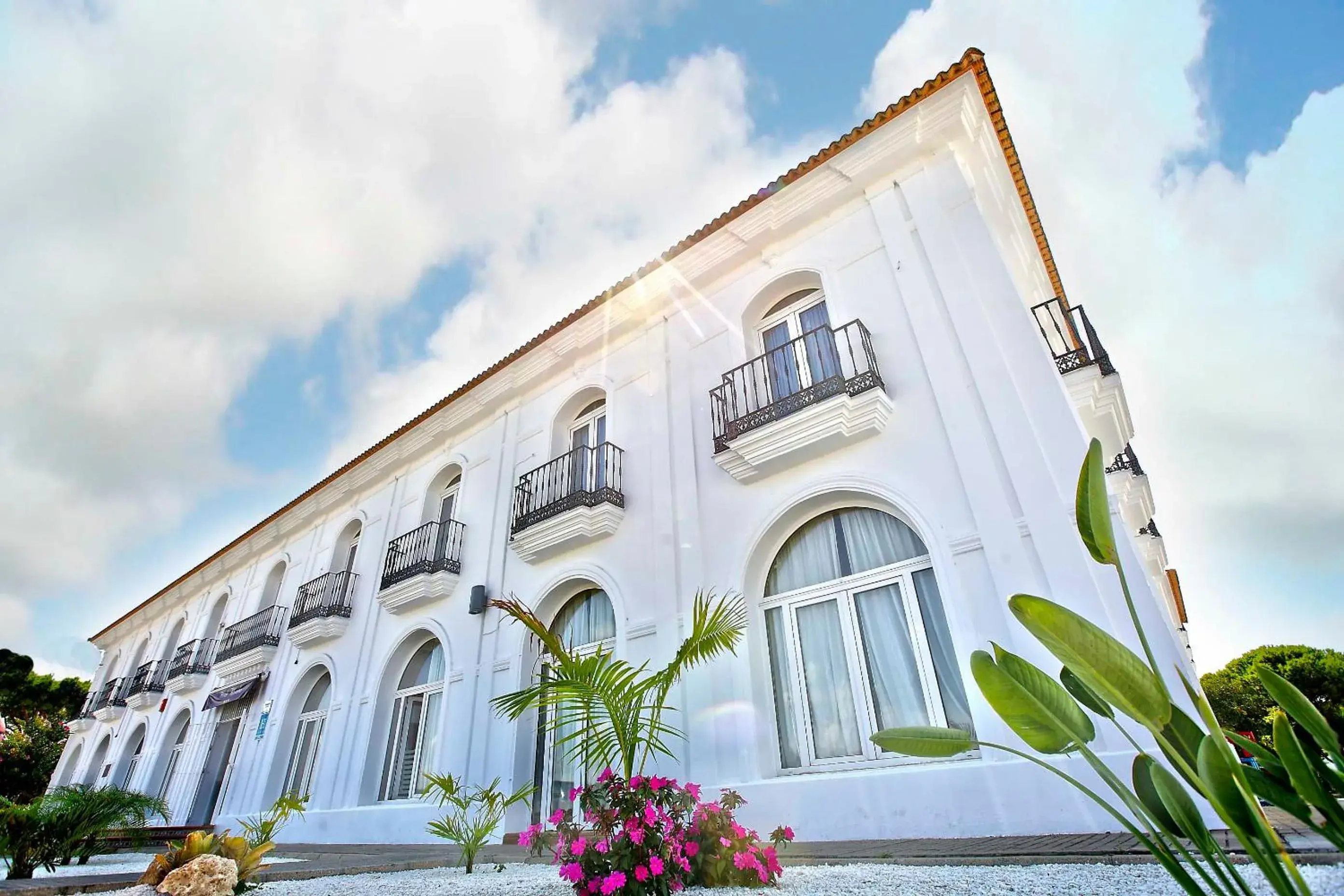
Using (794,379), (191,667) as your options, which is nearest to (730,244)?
(794,379)

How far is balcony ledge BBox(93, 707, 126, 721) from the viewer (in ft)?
56.2

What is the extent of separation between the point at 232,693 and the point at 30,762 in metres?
14.5

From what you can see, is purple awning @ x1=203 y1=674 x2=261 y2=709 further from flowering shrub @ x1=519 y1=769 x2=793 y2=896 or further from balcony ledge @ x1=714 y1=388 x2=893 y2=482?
flowering shrub @ x1=519 y1=769 x2=793 y2=896

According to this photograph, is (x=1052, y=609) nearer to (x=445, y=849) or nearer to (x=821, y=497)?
(x=821, y=497)

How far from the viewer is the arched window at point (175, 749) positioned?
1388 centimetres

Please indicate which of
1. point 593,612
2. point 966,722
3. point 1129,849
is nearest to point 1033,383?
point 966,722

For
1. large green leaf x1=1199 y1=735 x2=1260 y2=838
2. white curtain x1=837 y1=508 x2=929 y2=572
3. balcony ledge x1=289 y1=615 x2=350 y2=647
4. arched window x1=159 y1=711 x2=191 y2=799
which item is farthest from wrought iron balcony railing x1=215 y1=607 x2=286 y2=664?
large green leaf x1=1199 y1=735 x2=1260 y2=838

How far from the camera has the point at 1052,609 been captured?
60.5 inches

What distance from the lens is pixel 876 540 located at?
6.13 metres

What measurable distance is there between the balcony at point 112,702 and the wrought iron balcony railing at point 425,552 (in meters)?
12.0

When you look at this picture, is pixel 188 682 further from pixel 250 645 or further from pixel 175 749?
pixel 250 645

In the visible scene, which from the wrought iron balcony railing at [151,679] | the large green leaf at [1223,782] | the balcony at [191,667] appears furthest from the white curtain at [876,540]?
the wrought iron balcony railing at [151,679]

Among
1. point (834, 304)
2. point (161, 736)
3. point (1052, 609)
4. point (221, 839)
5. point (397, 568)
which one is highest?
point (834, 304)

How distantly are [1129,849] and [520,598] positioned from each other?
7.00m
